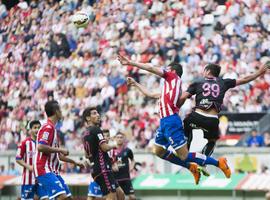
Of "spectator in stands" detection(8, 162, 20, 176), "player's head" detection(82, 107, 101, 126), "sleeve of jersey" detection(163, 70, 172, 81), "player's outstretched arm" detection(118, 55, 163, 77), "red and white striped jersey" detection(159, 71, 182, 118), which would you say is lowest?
"spectator in stands" detection(8, 162, 20, 176)

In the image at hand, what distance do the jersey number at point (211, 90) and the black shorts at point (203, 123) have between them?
425 mm

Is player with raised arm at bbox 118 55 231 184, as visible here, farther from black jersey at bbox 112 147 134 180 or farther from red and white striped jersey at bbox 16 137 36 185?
black jersey at bbox 112 147 134 180

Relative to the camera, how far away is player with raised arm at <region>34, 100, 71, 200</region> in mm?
14672

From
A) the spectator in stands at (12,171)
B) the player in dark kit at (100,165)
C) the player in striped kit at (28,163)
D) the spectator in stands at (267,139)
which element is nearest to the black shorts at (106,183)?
the player in dark kit at (100,165)

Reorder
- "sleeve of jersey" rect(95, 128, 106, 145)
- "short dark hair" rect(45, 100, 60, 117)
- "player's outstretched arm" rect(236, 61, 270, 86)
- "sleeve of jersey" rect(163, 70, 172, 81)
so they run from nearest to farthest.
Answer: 1. "player's outstretched arm" rect(236, 61, 270, 86)
2. "sleeve of jersey" rect(163, 70, 172, 81)
3. "short dark hair" rect(45, 100, 60, 117)
4. "sleeve of jersey" rect(95, 128, 106, 145)

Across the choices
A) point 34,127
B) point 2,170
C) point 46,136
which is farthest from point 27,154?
point 2,170

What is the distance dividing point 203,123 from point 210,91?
0.58 meters

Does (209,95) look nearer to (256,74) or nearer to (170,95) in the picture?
(170,95)

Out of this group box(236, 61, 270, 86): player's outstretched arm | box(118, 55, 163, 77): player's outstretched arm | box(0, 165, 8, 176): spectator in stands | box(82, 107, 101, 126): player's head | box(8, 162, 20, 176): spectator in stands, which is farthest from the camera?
box(0, 165, 8, 176): spectator in stands

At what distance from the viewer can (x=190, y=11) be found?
27734 mm

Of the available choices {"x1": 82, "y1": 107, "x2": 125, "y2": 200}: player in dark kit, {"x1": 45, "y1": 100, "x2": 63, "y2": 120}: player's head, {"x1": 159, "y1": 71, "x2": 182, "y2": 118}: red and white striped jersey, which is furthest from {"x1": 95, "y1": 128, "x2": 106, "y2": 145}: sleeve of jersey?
{"x1": 159, "y1": 71, "x2": 182, "y2": 118}: red and white striped jersey

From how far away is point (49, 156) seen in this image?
588 inches

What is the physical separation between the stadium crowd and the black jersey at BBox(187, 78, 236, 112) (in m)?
8.41

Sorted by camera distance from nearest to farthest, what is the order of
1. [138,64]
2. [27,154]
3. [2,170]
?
1. [138,64]
2. [27,154]
3. [2,170]
